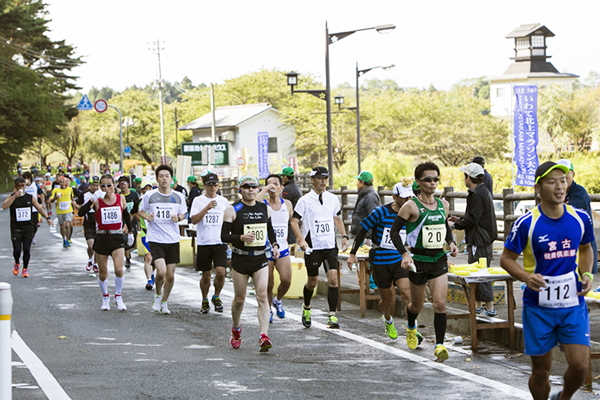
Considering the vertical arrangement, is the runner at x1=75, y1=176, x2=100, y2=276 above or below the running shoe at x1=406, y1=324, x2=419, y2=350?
above

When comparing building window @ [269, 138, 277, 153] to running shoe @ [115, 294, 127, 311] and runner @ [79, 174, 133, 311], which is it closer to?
runner @ [79, 174, 133, 311]

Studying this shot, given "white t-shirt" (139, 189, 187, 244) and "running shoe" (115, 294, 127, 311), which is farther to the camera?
"running shoe" (115, 294, 127, 311)

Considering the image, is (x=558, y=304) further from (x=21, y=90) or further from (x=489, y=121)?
(x=489, y=121)

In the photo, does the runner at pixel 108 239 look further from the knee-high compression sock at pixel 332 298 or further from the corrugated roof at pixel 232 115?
the corrugated roof at pixel 232 115

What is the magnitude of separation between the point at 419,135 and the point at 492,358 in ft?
191

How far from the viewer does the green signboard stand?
38.8 metres

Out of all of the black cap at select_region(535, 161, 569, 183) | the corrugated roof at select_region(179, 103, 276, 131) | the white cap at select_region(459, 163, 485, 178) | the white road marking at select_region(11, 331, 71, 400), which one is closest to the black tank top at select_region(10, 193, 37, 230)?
the white road marking at select_region(11, 331, 71, 400)

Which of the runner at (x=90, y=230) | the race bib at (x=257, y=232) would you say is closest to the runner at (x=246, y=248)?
the race bib at (x=257, y=232)

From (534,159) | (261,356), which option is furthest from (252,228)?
(534,159)

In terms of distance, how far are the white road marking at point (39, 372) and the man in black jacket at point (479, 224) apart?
4908mm

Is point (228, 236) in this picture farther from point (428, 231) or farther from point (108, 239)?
point (108, 239)

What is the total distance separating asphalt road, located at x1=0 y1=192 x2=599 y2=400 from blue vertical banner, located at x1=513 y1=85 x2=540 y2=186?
1347 cm

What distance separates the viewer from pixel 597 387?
6609mm

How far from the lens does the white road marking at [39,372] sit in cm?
657
